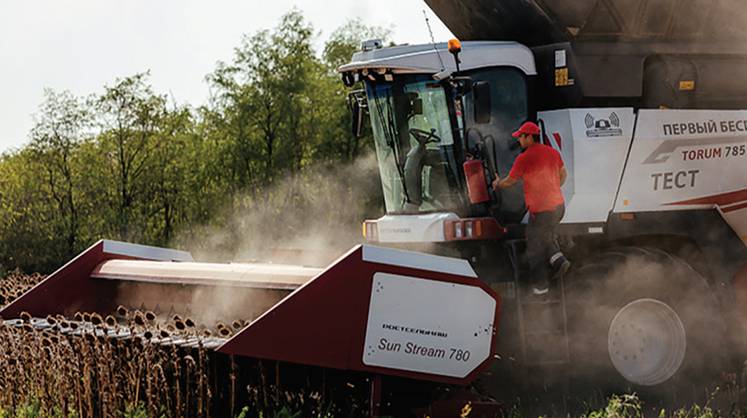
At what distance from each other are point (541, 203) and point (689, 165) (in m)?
1.45

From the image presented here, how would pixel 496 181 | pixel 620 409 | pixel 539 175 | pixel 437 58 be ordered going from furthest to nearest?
pixel 437 58 → pixel 496 181 → pixel 620 409 → pixel 539 175

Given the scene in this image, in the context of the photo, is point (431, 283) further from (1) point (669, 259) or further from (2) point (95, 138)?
(2) point (95, 138)

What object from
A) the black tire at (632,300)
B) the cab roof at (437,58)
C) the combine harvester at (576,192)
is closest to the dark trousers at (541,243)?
the combine harvester at (576,192)

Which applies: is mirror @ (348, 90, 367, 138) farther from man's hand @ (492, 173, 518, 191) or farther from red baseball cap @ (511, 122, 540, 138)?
red baseball cap @ (511, 122, 540, 138)

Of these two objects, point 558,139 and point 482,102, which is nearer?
point 482,102

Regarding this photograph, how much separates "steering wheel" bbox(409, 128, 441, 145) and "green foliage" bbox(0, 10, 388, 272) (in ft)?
45.4

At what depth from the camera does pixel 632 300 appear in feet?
21.3

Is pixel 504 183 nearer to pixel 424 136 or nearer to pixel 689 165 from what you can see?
pixel 424 136

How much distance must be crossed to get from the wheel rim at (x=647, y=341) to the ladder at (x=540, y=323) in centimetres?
50

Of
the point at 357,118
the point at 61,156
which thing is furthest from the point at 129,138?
the point at 357,118

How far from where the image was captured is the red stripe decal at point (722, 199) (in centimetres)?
684

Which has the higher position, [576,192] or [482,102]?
[482,102]

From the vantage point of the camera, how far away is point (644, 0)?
22.5 feet

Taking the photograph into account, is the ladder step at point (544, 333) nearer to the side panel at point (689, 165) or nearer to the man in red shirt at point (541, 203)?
the man in red shirt at point (541, 203)
